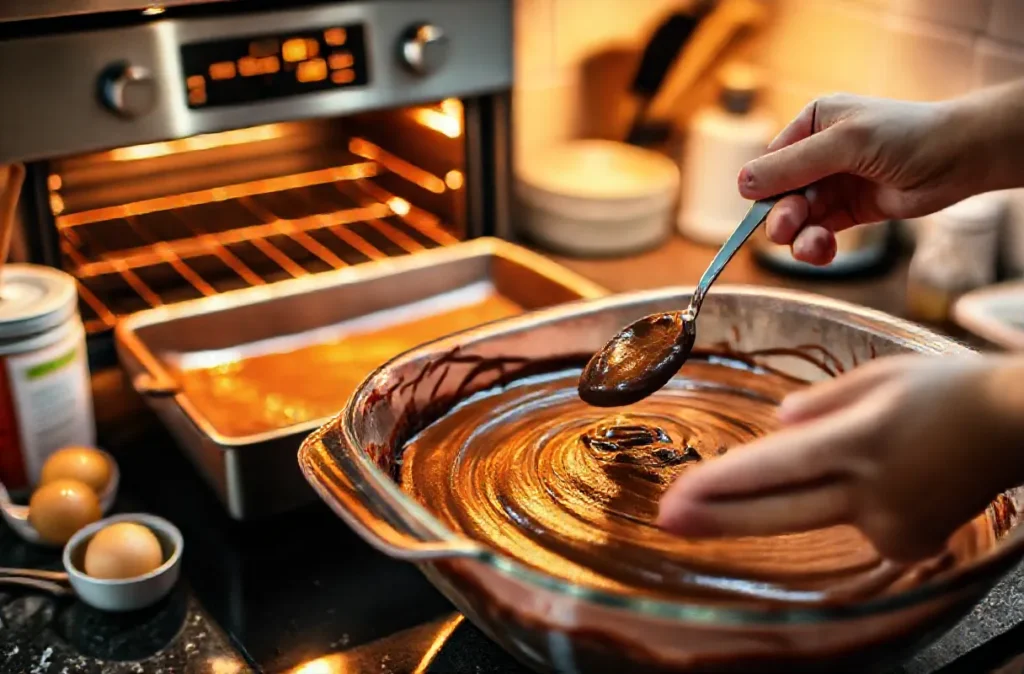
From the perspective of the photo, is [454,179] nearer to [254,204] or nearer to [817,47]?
[254,204]

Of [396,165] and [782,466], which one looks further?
[396,165]

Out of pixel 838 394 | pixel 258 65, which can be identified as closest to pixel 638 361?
pixel 838 394

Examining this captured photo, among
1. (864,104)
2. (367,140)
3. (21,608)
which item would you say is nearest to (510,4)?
(367,140)

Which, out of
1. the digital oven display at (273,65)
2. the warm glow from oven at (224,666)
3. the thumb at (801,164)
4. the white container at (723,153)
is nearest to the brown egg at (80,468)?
the warm glow from oven at (224,666)

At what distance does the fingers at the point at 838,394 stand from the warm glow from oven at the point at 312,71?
691 millimetres

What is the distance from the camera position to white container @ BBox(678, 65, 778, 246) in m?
1.39

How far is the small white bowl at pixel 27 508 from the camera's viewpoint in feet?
2.97

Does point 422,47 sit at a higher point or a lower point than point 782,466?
higher

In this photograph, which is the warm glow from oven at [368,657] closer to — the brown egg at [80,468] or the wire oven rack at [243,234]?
the brown egg at [80,468]

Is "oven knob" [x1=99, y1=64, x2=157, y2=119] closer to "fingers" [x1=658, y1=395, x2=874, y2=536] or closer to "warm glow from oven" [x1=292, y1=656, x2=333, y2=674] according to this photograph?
"warm glow from oven" [x1=292, y1=656, x2=333, y2=674]

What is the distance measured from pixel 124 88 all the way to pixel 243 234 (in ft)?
1.06

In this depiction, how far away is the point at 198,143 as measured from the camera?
1.25 metres

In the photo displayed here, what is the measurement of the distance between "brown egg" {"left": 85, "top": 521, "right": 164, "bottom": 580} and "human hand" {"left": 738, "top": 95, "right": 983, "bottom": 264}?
516mm

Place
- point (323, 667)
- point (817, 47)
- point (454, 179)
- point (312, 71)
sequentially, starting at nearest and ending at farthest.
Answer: point (323, 667), point (312, 71), point (454, 179), point (817, 47)
